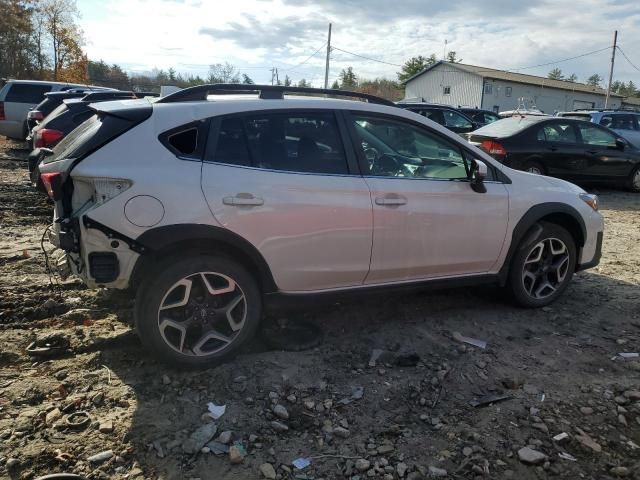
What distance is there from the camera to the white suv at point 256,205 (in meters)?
3.20

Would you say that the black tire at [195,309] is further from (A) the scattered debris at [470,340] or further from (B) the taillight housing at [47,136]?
(B) the taillight housing at [47,136]

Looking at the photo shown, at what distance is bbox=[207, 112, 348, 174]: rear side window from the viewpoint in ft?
11.4

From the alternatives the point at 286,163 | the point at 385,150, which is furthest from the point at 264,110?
the point at 385,150

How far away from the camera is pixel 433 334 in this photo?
414 centimetres

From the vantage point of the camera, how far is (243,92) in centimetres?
402

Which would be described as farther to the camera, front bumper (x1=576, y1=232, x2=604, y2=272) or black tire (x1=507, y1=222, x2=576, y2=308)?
front bumper (x1=576, y1=232, x2=604, y2=272)

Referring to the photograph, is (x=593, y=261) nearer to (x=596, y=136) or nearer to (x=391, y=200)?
(x=391, y=200)

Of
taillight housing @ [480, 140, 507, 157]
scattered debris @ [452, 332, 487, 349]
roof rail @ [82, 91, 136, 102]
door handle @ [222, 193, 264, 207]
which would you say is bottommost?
scattered debris @ [452, 332, 487, 349]

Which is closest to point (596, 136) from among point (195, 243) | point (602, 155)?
point (602, 155)

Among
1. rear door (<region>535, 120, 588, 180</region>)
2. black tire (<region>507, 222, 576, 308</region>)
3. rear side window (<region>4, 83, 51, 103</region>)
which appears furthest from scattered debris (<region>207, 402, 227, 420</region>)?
rear side window (<region>4, 83, 51, 103</region>)

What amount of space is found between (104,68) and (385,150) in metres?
55.3

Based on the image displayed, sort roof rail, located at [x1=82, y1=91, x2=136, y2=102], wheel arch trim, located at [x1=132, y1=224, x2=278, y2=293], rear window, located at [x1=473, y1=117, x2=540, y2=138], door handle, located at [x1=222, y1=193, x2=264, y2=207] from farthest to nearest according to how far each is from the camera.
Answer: rear window, located at [x1=473, y1=117, x2=540, y2=138] → roof rail, located at [x1=82, y1=91, x2=136, y2=102] → door handle, located at [x1=222, y1=193, x2=264, y2=207] → wheel arch trim, located at [x1=132, y1=224, x2=278, y2=293]

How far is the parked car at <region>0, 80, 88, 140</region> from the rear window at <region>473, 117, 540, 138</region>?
1301 cm

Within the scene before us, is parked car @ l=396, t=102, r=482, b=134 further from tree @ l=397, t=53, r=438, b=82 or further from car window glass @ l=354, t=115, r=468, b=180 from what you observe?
tree @ l=397, t=53, r=438, b=82
